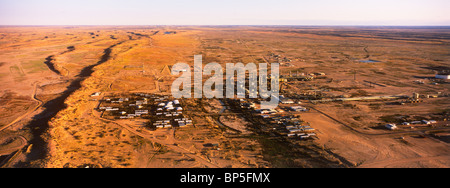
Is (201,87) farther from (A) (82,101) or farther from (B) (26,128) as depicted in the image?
(B) (26,128)

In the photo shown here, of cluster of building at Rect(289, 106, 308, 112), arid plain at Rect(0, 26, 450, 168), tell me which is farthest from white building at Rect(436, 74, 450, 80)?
cluster of building at Rect(289, 106, 308, 112)

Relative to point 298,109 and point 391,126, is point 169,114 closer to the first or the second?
point 298,109

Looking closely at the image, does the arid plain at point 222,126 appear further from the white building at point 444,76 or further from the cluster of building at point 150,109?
the white building at point 444,76

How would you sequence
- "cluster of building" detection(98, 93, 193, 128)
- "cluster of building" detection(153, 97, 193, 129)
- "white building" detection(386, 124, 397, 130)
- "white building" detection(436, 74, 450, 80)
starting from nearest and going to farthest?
1. "white building" detection(386, 124, 397, 130)
2. "cluster of building" detection(153, 97, 193, 129)
3. "cluster of building" detection(98, 93, 193, 128)
4. "white building" detection(436, 74, 450, 80)

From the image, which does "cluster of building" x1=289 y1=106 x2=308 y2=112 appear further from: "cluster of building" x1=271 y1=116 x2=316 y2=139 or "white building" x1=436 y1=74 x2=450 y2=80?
"white building" x1=436 y1=74 x2=450 y2=80

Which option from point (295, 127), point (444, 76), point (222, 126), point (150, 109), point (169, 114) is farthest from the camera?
point (444, 76)

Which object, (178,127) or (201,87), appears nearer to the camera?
(178,127)

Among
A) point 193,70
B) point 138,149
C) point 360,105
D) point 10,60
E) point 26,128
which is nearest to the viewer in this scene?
point 138,149

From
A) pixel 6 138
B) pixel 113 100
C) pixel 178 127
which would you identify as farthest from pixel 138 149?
pixel 113 100

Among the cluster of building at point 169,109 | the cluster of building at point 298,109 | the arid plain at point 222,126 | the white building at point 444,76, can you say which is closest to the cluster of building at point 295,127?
the arid plain at point 222,126


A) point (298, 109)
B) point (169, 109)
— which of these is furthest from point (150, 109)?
point (298, 109)
